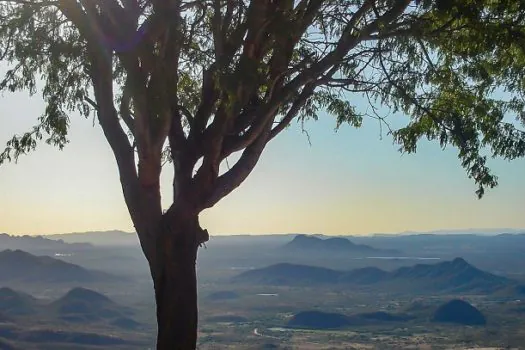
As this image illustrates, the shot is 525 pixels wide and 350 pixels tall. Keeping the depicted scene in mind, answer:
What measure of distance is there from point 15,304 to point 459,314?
2764 inches

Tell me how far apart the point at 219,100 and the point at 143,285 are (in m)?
177

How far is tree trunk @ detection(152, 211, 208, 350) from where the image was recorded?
7.57m

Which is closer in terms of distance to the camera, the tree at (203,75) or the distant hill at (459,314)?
the tree at (203,75)

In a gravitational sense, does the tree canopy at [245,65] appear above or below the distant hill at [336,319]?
above

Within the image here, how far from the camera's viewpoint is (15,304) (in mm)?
132125

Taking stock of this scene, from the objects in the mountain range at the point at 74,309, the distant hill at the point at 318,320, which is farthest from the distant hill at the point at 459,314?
the mountain range at the point at 74,309

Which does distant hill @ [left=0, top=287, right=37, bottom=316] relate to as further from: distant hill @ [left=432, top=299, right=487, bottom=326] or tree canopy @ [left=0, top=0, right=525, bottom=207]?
tree canopy @ [left=0, top=0, right=525, bottom=207]

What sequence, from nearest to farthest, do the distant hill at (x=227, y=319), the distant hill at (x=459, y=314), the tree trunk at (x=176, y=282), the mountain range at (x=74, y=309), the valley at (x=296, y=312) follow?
the tree trunk at (x=176, y=282) → the valley at (x=296, y=312) → the distant hill at (x=459, y=314) → the distant hill at (x=227, y=319) → the mountain range at (x=74, y=309)

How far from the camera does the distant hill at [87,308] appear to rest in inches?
4865

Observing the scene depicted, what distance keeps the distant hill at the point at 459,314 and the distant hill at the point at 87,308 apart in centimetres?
4571

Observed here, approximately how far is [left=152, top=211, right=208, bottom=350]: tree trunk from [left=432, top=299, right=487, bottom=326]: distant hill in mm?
106869

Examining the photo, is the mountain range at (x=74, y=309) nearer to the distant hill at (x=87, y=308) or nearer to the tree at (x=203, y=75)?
the distant hill at (x=87, y=308)

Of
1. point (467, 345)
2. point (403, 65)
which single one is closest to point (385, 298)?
point (467, 345)

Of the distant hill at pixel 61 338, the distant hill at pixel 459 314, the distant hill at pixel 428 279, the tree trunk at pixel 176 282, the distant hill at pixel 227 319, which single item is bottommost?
the distant hill at pixel 61 338
